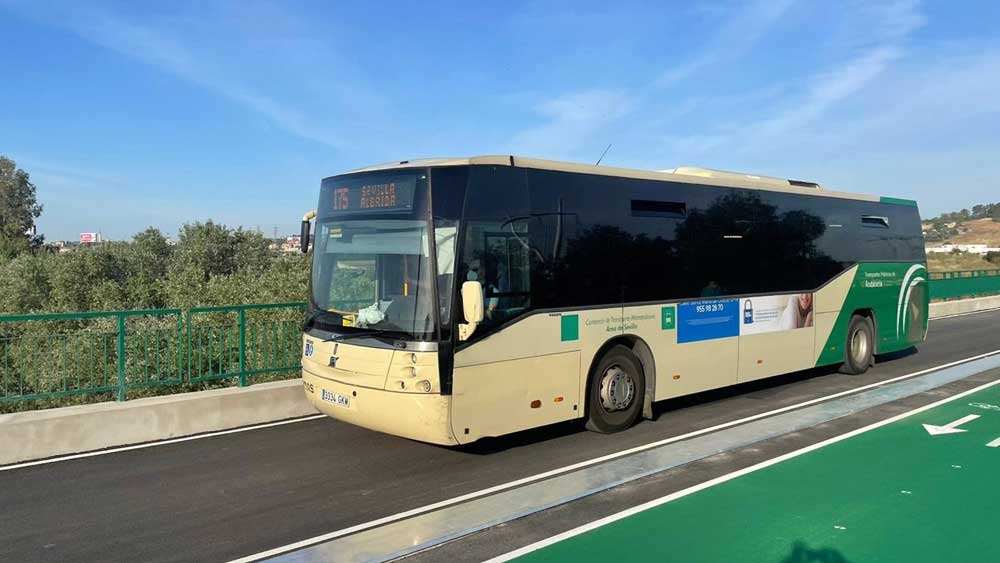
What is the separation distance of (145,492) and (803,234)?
10.2 meters

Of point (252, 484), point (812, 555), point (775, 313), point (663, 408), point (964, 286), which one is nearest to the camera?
point (812, 555)

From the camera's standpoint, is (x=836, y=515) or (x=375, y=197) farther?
(x=375, y=197)

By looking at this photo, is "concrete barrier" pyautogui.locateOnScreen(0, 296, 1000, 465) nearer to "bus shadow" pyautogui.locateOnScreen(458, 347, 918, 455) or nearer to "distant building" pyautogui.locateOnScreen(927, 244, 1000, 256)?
"bus shadow" pyautogui.locateOnScreen(458, 347, 918, 455)

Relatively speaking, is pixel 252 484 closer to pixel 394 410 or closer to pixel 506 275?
pixel 394 410

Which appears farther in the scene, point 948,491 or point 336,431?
point 336,431

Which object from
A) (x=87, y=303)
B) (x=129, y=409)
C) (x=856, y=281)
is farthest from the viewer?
(x=87, y=303)

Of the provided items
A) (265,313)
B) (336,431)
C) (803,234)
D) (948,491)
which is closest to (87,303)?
(265,313)

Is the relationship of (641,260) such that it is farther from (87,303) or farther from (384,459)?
(87,303)

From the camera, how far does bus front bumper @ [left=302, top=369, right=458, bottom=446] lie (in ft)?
22.1

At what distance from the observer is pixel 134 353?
348 inches

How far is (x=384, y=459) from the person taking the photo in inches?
A: 301

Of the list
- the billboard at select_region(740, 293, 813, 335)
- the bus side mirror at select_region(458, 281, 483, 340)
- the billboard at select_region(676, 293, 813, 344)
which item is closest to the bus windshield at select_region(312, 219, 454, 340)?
the bus side mirror at select_region(458, 281, 483, 340)

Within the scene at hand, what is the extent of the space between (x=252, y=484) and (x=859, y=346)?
36.5 ft

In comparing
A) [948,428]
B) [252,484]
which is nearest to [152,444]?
[252,484]
